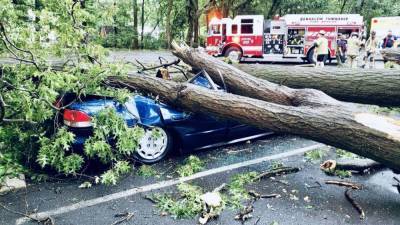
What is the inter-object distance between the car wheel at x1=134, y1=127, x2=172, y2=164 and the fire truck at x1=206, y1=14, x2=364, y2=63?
1506 centimetres

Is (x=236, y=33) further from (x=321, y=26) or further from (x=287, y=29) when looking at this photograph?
(x=321, y=26)

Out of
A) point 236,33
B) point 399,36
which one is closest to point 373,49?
point 236,33

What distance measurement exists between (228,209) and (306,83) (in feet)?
13.1

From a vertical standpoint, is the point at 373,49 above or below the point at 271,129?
above

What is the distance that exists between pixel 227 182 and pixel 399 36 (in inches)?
984

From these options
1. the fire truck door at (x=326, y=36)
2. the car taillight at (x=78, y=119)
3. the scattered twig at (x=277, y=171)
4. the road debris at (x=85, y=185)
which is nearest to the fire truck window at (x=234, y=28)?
the fire truck door at (x=326, y=36)

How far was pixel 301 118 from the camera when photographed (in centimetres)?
457

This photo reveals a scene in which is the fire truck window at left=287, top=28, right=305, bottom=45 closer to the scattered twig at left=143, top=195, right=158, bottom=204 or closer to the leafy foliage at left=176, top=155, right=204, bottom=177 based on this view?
the leafy foliage at left=176, top=155, right=204, bottom=177

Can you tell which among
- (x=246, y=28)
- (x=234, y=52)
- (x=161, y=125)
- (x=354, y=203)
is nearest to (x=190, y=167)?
(x=161, y=125)

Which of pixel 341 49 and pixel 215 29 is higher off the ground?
pixel 215 29

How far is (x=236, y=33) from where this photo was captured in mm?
20406

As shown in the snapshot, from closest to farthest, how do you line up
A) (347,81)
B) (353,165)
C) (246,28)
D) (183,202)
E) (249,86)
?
(183,202) < (353,165) < (249,86) < (347,81) < (246,28)

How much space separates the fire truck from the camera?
64.3ft

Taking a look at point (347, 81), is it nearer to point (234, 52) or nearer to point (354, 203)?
point (354, 203)
